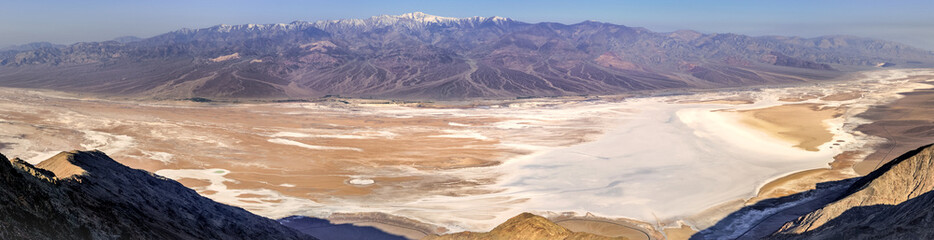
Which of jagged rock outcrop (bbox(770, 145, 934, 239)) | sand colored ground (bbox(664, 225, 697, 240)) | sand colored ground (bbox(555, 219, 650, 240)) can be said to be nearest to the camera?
jagged rock outcrop (bbox(770, 145, 934, 239))

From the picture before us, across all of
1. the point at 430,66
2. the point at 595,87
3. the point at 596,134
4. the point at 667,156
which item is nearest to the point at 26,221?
the point at 667,156

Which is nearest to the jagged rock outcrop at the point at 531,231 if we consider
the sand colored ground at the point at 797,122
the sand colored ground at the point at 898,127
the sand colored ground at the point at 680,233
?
the sand colored ground at the point at 680,233

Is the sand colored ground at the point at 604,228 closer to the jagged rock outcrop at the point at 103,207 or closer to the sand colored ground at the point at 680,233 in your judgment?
the sand colored ground at the point at 680,233

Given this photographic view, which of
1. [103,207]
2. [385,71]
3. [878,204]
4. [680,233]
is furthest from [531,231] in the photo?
[385,71]

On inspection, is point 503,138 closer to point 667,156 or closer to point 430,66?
point 667,156

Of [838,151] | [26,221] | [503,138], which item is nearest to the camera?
[26,221]

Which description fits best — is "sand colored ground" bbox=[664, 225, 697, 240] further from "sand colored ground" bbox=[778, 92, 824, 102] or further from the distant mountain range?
the distant mountain range

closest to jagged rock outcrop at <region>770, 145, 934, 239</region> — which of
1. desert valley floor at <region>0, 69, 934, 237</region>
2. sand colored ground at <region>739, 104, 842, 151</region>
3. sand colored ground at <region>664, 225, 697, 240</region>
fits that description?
sand colored ground at <region>664, 225, 697, 240</region>
